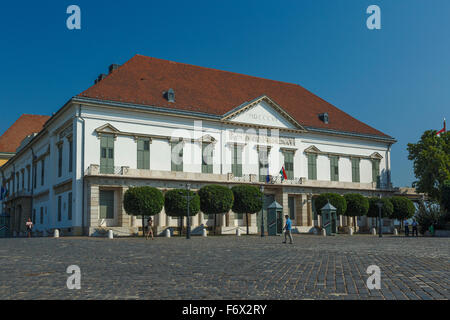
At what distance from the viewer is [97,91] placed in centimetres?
4219

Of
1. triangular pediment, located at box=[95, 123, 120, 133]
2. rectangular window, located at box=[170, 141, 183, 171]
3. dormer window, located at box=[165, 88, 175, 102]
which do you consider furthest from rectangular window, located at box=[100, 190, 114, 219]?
dormer window, located at box=[165, 88, 175, 102]

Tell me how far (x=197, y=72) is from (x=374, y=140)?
69.6ft

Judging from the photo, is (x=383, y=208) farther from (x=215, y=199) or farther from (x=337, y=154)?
(x=215, y=199)

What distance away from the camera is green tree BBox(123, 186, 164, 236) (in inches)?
1463

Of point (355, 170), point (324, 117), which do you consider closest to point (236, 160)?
point (324, 117)

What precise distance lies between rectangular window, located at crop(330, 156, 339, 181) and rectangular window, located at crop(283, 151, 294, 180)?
5408mm

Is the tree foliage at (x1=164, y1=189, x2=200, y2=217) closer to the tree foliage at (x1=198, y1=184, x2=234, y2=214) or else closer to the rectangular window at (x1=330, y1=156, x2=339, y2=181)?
the tree foliage at (x1=198, y1=184, x2=234, y2=214)

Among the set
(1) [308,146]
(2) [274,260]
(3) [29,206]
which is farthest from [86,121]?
(2) [274,260]

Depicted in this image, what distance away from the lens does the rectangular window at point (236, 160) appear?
47.8 m

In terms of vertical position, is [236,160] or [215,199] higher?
[236,160]

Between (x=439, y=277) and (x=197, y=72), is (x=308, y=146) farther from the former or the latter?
(x=439, y=277)

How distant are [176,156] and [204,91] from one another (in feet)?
26.4

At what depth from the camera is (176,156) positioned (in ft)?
147
